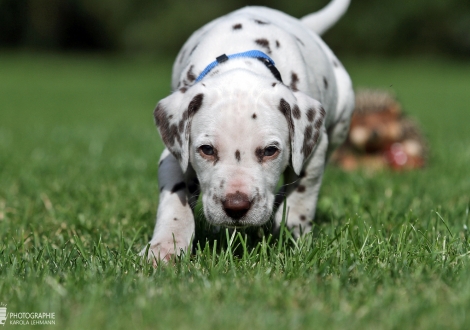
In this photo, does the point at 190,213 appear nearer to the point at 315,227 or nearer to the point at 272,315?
the point at 315,227

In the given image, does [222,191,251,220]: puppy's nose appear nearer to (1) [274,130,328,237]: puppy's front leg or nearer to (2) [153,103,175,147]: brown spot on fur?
(2) [153,103,175,147]: brown spot on fur

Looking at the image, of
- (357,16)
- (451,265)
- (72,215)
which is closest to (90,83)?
(357,16)

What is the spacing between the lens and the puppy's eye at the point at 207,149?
3589mm

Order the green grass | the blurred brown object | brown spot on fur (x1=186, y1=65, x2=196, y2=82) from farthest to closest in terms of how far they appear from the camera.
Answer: the blurred brown object < brown spot on fur (x1=186, y1=65, x2=196, y2=82) < the green grass

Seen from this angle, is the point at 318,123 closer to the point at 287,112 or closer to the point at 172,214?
the point at 287,112

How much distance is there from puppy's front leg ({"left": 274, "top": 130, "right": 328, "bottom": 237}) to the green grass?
19 cm

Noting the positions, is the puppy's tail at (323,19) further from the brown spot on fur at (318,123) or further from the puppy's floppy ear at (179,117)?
the puppy's floppy ear at (179,117)

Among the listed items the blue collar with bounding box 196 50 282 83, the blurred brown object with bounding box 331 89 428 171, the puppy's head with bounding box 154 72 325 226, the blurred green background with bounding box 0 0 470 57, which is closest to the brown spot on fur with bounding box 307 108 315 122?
the puppy's head with bounding box 154 72 325 226

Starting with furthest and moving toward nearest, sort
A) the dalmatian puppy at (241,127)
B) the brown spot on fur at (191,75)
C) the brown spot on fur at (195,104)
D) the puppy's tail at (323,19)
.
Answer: the puppy's tail at (323,19) → the brown spot on fur at (191,75) → the brown spot on fur at (195,104) → the dalmatian puppy at (241,127)

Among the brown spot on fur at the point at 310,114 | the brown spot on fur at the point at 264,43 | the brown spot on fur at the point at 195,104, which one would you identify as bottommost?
the brown spot on fur at the point at 310,114

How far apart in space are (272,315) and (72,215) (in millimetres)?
2497

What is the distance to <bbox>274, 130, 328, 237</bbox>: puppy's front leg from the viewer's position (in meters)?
4.42

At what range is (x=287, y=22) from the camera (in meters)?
4.84

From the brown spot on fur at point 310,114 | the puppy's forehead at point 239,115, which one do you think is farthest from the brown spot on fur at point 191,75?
the brown spot on fur at point 310,114
